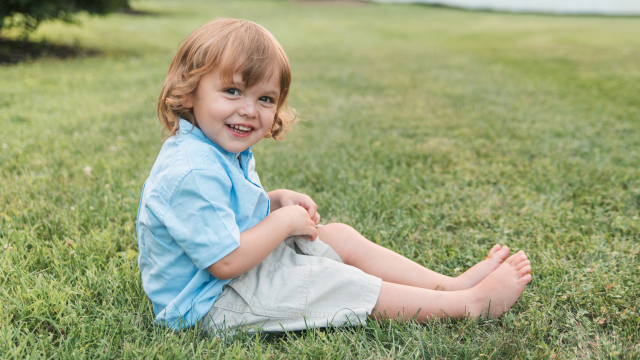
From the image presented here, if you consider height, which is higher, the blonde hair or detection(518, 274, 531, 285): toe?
Answer: the blonde hair

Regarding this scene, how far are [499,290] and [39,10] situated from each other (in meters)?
9.62

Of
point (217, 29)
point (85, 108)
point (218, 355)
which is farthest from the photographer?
point (85, 108)

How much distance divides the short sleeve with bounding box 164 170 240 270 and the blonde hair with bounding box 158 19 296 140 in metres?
0.32

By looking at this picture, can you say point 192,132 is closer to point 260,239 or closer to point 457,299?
point 260,239

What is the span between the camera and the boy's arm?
157 cm

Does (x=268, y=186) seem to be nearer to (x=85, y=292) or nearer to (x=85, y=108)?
(x=85, y=292)

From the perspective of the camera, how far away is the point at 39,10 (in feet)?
28.3

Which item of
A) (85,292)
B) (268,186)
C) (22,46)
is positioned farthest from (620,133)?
(22,46)

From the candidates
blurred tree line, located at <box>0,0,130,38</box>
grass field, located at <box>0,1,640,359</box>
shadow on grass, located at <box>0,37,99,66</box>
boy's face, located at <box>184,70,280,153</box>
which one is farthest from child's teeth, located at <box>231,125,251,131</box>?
blurred tree line, located at <box>0,0,130,38</box>

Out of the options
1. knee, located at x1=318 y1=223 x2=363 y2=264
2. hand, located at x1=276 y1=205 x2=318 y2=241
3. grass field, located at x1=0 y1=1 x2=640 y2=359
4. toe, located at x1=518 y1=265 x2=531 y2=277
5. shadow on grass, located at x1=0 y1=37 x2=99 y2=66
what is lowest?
shadow on grass, located at x1=0 y1=37 x2=99 y2=66

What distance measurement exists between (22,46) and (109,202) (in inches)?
349

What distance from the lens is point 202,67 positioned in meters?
1.63

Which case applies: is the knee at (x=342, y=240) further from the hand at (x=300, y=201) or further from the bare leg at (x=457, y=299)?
the bare leg at (x=457, y=299)

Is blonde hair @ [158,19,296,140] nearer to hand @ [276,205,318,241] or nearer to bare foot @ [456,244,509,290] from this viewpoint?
hand @ [276,205,318,241]
